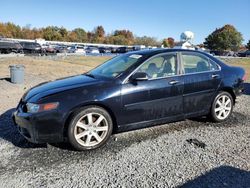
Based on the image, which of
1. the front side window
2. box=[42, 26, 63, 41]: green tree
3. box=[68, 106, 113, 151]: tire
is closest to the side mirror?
the front side window

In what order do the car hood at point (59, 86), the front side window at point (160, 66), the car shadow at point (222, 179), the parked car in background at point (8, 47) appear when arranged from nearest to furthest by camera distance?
the car shadow at point (222, 179) → the car hood at point (59, 86) → the front side window at point (160, 66) → the parked car in background at point (8, 47)

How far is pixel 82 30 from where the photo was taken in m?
119

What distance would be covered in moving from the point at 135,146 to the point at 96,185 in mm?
1277

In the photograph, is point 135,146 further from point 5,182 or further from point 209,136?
point 5,182

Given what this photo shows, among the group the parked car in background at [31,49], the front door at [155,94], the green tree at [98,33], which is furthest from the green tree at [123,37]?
the front door at [155,94]

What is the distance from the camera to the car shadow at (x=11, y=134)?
460 centimetres

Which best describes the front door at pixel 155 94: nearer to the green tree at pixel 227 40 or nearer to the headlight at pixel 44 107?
the headlight at pixel 44 107

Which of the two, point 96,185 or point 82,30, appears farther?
point 82,30

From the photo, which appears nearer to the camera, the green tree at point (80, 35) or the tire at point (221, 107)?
the tire at point (221, 107)

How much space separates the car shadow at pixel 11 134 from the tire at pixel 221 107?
3.32 meters

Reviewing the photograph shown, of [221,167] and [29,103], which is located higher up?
[29,103]

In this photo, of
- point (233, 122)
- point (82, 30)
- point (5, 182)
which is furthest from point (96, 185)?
point (82, 30)

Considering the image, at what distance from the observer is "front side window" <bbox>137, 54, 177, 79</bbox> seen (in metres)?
4.90

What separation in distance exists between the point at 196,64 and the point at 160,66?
2.78 feet
